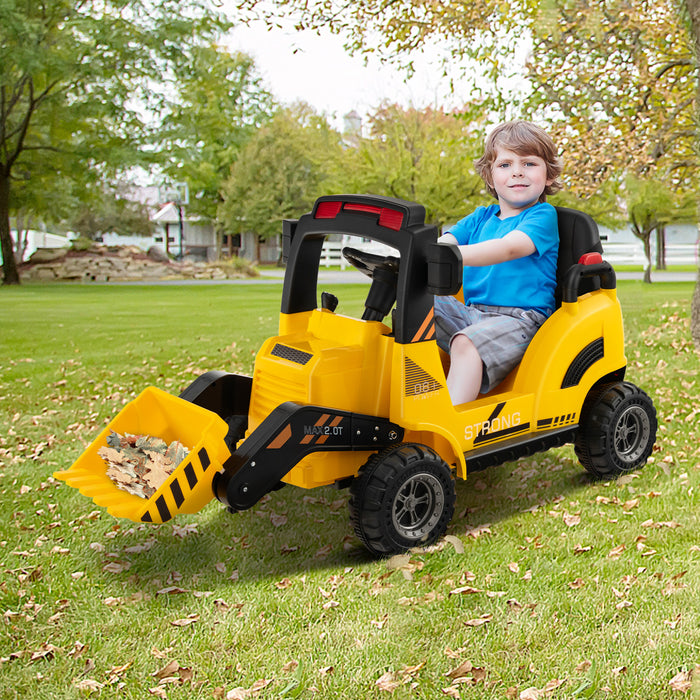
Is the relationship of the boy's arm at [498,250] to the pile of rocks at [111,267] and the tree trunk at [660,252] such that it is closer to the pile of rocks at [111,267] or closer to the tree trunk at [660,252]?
the pile of rocks at [111,267]

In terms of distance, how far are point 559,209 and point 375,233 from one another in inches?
51.4

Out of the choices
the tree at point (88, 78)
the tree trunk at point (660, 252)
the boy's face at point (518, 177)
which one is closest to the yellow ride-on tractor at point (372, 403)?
the boy's face at point (518, 177)

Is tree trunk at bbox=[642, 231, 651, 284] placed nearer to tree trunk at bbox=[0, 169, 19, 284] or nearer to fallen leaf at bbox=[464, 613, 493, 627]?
tree trunk at bbox=[0, 169, 19, 284]

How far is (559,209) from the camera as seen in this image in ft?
13.9

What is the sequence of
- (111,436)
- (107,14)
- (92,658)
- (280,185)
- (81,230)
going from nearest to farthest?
(92,658), (111,436), (107,14), (280,185), (81,230)

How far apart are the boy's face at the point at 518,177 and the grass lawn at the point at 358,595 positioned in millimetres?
1595

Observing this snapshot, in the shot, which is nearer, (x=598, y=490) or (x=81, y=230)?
(x=598, y=490)

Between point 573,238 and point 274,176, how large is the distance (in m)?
37.0

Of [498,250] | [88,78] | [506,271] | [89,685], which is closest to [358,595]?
[89,685]

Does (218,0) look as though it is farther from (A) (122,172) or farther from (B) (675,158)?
A: (A) (122,172)

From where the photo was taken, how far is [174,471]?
3223 millimetres

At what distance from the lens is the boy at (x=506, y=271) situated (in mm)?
3898

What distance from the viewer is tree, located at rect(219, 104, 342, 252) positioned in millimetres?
39719

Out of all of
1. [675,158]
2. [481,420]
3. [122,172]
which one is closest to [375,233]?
[481,420]
